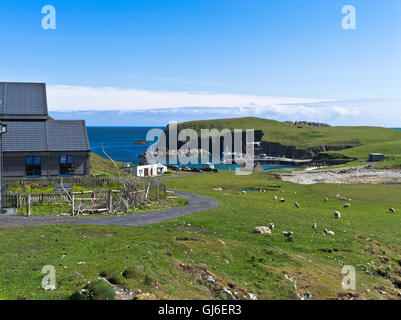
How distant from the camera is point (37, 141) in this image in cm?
5134

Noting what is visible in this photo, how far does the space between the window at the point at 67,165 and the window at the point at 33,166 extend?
293cm

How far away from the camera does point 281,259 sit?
23.5 meters

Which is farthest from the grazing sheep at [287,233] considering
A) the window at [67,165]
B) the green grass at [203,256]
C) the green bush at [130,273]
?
the window at [67,165]

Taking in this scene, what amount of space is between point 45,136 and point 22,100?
10.0m

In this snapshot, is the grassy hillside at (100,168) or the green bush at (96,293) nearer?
the green bush at (96,293)

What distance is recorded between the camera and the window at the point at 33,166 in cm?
4971

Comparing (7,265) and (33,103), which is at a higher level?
(33,103)

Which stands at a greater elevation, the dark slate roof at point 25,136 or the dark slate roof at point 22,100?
the dark slate roof at point 22,100

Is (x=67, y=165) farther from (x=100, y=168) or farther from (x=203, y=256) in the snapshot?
(x=100, y=168)

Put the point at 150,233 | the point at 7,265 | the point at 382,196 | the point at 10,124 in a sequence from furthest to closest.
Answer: the point at 382,196 < the point at 10,124 < the point at 150,233 < the point at 7,265

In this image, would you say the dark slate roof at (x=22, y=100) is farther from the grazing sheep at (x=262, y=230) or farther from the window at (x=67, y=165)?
the grazing sheep at (x=262, y=230)
